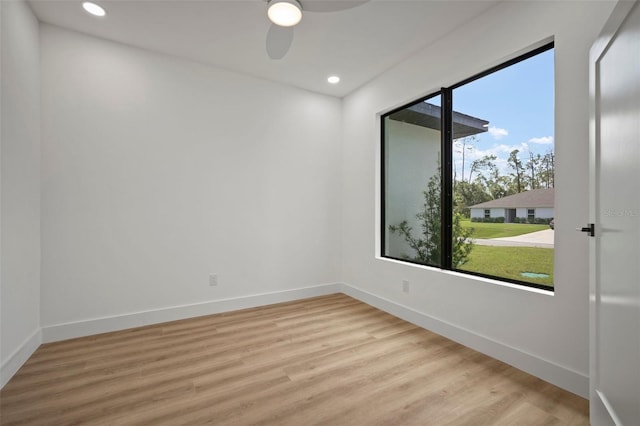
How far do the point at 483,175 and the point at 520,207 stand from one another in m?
0.43

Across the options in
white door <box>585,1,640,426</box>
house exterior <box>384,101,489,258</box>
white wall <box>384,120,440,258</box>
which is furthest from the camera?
white wall <box>384,120,440,258</box>

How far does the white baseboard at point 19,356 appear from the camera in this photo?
1899mm

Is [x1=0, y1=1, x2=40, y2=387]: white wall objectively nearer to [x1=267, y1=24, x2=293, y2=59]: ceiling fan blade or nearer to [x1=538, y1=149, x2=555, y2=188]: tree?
[x1=267, y1=24, x2=293, y2=59]: ceiling fan blade

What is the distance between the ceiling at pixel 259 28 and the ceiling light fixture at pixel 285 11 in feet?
0.47

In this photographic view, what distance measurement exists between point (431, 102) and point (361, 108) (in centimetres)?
103

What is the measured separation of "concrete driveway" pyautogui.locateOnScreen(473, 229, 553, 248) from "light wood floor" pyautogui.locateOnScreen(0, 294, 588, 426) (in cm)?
95

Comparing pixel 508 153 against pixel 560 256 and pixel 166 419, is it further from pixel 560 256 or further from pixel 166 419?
pixel 166 419

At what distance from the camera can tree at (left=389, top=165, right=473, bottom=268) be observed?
9.03ft

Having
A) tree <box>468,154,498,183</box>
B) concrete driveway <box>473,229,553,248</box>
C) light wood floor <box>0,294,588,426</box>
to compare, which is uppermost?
tree <box>468,154,498,183</box>

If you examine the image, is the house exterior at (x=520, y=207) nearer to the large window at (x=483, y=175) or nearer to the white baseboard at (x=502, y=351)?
the large window at (x=483, y=175)

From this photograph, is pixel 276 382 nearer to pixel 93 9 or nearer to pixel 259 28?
pixel 259 28

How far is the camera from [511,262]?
2.38m

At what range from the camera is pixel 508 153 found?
2.42m

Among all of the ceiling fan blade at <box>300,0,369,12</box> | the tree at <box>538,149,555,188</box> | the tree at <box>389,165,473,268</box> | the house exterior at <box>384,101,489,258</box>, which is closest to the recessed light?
the ceiling fan blade at <box>300,0,369,12</box>
